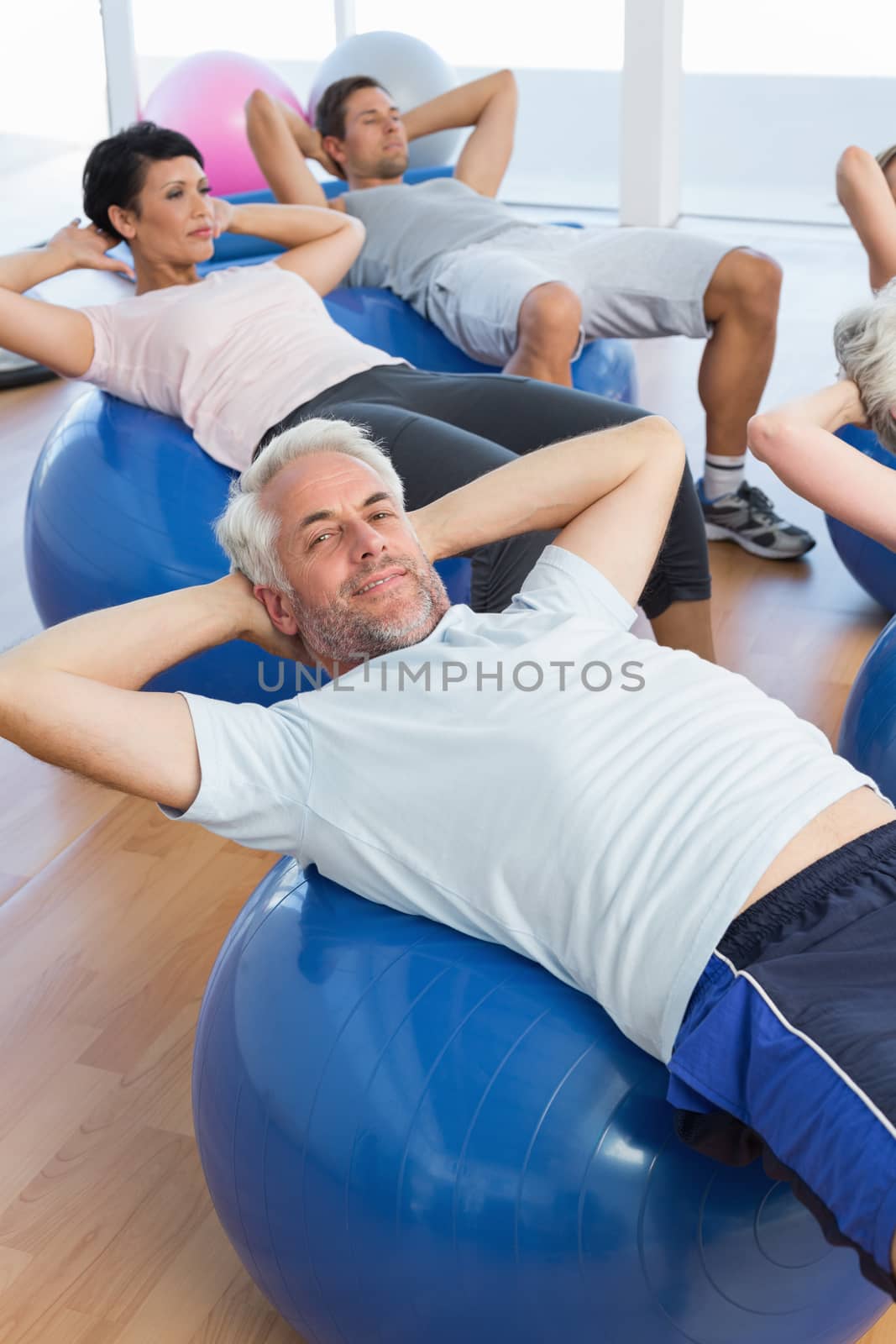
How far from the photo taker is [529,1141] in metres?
1.20

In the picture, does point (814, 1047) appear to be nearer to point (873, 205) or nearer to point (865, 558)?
point (865, 558)

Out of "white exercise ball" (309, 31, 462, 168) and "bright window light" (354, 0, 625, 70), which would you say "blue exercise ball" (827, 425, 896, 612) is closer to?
"white exercise ball" (309, 31, 462, 168)

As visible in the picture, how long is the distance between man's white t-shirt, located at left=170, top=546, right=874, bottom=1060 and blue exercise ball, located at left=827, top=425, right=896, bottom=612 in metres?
1.25

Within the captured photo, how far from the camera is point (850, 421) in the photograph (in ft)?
6.14

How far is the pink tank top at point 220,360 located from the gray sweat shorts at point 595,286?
0.46 m

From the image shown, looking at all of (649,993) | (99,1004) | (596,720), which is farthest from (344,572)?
(99,1004)

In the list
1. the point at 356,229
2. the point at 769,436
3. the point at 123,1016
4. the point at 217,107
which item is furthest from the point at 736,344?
the point at 217,107

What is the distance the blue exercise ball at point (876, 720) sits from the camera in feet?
5.68

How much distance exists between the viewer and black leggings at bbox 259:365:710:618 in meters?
2.21

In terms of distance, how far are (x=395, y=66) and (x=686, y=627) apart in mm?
3012

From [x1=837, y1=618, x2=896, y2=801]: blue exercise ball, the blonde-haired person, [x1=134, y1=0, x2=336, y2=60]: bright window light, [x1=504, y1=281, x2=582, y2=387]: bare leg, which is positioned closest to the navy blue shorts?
[x1=837, y1=618, x2=896, y2=801]: blue exercise ball

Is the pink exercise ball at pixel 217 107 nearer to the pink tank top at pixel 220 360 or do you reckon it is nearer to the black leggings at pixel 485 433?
the pink tank top at pixel 220 360

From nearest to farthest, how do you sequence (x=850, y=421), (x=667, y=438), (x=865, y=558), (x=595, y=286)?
(x=667, y=438) → (x=850, y=421) → (x=865, y=558) → (x=595, y=286)

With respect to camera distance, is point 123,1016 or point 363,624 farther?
point 123,1016
